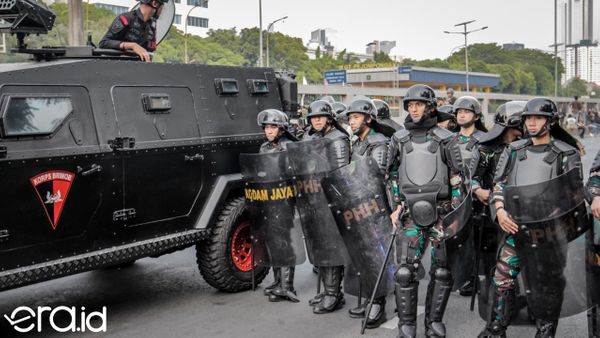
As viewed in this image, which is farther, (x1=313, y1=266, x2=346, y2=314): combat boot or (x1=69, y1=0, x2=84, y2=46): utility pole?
(x1=69, y1=0, x2=84, y2=46): utility pole

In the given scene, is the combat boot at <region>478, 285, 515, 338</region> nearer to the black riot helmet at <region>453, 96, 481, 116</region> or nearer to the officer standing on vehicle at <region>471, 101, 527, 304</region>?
the officer standing on vehicle at <region>471, 101, 527, 304</region>

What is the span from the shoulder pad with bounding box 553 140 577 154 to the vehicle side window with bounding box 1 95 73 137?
3.88 metres

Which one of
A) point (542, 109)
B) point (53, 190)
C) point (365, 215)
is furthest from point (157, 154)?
point (542, 109)

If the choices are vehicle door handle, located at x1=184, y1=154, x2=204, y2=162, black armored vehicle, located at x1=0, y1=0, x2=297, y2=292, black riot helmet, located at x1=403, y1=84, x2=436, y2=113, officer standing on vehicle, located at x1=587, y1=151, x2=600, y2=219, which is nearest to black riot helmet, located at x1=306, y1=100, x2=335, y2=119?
black armored vehicle, located at x1=0, y1=0, x2=297, y2=292

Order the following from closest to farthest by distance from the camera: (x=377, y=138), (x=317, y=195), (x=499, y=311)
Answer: (x=499, y=311) → (x=377, y=138) → (x=317, y=195)

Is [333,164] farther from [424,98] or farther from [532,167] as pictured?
Answer: [532,167]

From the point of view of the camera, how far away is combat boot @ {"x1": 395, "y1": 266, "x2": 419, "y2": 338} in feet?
18.0

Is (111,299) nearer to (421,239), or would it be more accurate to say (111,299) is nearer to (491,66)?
(421,239)

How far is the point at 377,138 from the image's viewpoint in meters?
6.30

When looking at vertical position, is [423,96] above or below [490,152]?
above

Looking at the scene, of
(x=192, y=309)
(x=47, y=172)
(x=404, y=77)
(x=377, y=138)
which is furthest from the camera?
(x=404, y=77)

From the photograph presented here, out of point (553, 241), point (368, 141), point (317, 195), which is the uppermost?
point (368, 141)

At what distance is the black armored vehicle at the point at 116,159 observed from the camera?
5367 millimetres

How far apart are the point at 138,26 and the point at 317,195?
9.58 ft
